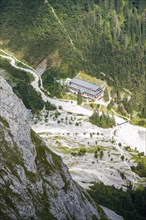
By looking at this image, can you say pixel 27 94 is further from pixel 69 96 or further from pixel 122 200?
pixel 122 200

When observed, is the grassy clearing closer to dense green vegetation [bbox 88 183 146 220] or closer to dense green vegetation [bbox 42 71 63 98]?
dense green vegetation [bbox 42 71 63 98]

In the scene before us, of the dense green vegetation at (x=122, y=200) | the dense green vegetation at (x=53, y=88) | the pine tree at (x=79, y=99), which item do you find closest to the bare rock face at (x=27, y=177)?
the dense green vegetation at (x=122, y=200)

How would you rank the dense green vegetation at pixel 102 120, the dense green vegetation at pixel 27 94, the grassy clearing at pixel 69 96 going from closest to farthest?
the dense green vegetation at pixel 102 120, the dense green vegetation at pixel 27 94, the grassy clearing at pixel 69 96

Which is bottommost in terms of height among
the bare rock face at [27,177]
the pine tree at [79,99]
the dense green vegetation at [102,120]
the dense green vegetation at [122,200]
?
the dense green vegetation at [122,200]

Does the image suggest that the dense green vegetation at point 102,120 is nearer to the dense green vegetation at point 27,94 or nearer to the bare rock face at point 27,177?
the dense green vegetation at point 27,94

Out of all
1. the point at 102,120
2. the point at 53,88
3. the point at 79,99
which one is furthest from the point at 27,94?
the point at 102,120

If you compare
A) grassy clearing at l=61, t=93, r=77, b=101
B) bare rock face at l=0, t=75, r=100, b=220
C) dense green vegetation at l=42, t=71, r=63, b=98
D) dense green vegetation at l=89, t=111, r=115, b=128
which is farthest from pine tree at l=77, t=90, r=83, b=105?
bare rock face at l=0, t=75, r=100, b=220

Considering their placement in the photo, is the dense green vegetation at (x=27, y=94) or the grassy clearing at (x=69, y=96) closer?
the dense green vegetation at (x=27, y=94)

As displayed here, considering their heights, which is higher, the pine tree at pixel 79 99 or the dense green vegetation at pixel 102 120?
the pine tree at pixel 79 99
